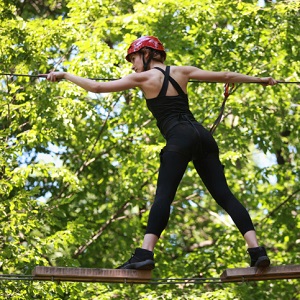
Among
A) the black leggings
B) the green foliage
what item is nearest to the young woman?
the black leggings

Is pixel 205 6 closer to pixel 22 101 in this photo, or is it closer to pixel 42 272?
pixel 22 101

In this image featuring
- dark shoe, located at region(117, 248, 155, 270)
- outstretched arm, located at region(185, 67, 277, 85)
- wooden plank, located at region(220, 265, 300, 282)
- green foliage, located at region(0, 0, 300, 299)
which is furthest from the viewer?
green foliage, located at region(0, 0, 300, 299)

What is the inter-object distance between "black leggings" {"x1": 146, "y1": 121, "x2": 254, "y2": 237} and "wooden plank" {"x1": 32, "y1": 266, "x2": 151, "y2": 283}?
0.30 meters

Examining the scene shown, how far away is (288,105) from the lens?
→ 11.2 metres

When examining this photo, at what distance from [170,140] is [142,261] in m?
0.80

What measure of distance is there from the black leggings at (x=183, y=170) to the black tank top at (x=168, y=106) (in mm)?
60

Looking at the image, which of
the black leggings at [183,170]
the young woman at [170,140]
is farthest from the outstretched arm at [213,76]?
the black leggings at [183,170]

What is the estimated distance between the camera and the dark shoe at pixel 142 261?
4.68 metres

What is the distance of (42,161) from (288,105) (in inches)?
156

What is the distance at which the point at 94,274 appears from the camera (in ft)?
15.6

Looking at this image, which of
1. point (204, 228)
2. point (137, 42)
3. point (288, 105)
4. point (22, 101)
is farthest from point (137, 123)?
point (137, 42)

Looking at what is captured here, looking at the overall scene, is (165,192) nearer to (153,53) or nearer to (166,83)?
(166,83)

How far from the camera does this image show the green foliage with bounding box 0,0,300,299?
9.11m

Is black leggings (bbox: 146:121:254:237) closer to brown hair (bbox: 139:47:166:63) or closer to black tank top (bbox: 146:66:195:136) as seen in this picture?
black tank top (bbox: 146:66:195:136)
